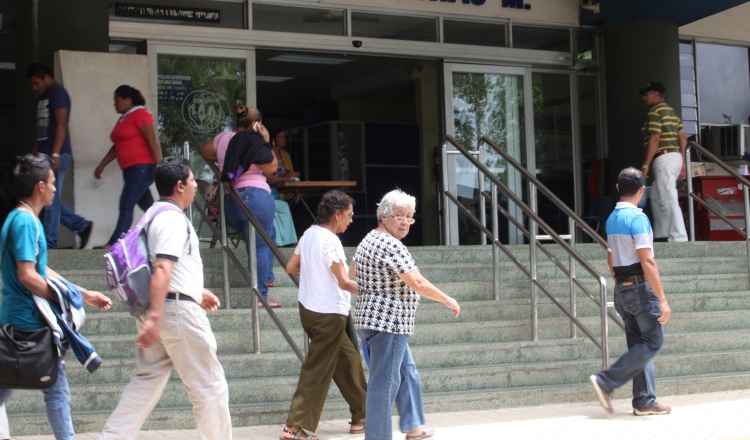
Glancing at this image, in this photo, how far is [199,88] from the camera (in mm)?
10812

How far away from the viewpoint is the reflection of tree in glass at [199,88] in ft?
34.8

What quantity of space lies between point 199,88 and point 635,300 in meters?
6.38

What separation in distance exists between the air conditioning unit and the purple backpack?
36.4 feet

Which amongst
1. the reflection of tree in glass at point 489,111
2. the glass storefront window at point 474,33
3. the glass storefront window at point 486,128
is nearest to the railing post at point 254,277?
the glass storefront window at point 486,128

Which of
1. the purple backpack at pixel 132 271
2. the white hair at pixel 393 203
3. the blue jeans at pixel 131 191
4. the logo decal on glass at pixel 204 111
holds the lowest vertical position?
the purple backpack at pixel 132 271

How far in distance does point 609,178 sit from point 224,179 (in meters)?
7.44

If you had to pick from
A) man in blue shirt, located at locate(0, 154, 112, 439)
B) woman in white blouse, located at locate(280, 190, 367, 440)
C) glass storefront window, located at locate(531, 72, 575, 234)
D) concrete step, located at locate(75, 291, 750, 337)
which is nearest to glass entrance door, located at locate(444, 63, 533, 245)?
glass storefront window, located at locate(531, 72, 575, 234)

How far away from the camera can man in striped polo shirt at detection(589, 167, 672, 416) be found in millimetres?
6094

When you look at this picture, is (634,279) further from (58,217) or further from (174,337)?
(58,217)

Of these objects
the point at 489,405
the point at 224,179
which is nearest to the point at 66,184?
the point at 224,179

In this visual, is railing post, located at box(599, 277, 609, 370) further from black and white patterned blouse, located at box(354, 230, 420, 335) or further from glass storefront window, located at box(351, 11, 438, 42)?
glass storefront window, located at box(351, 11, 438, 42)

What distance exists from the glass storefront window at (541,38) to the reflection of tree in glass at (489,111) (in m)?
0.53

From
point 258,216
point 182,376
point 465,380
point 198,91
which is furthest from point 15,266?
point 198,91

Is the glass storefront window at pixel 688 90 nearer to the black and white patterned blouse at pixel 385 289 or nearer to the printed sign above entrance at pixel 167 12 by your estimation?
the printed sign above entrance at pixel 167 12
